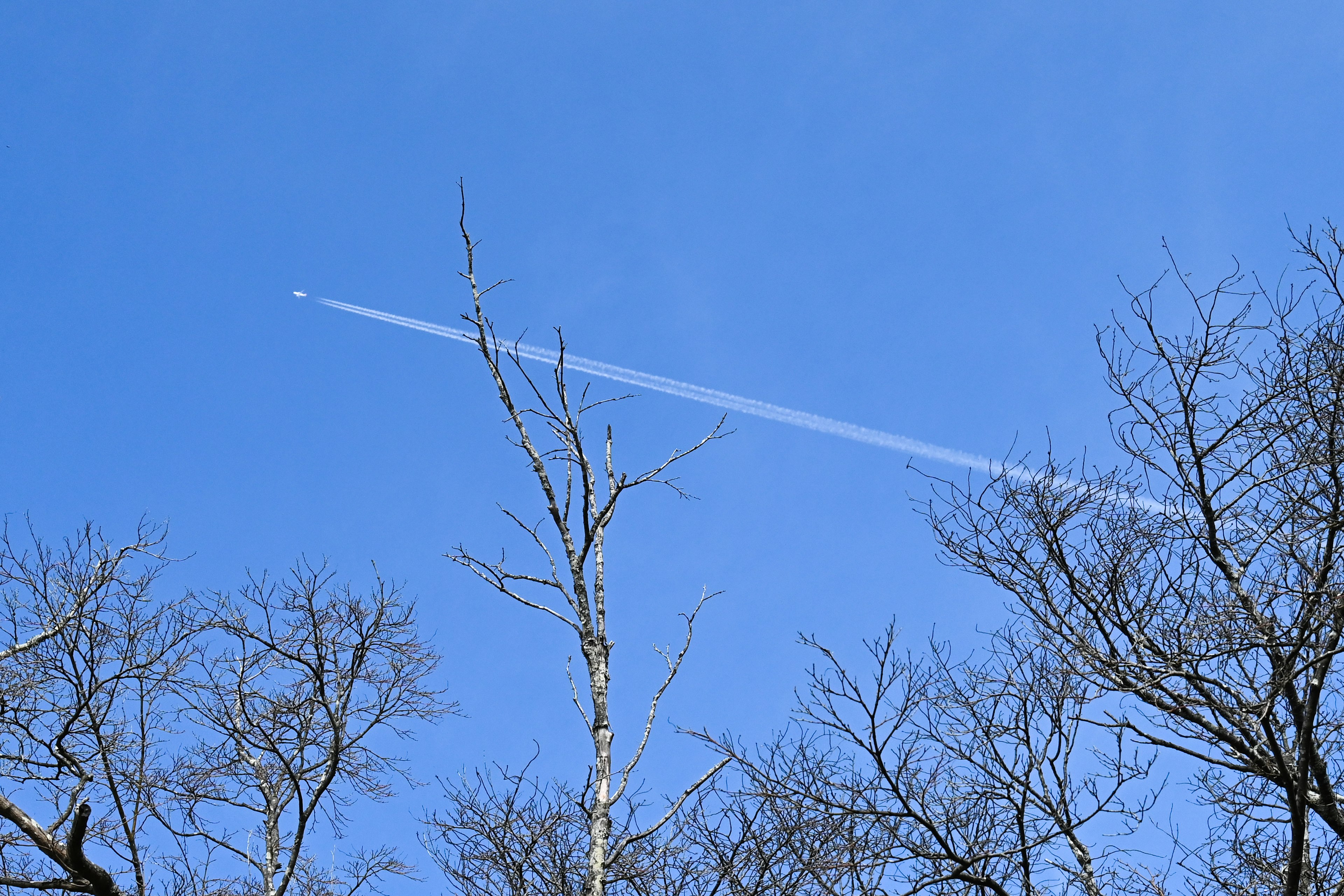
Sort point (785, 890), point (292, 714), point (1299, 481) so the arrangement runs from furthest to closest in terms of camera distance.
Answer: point (292, 714)
point (785, 890)
point (1299, 481)

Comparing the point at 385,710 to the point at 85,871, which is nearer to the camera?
the point at 85,871

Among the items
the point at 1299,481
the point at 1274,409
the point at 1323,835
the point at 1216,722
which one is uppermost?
the point at 1274,409

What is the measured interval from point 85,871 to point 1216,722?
879 centimetres

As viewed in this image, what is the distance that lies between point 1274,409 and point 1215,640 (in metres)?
1.96

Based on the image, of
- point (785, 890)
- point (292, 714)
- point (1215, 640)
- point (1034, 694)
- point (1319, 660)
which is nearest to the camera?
point (1319, 660)

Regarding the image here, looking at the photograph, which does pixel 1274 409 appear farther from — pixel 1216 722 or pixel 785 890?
pixel 785 890

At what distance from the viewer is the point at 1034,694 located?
9.62m

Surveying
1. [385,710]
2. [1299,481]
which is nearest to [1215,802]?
[1299,481]

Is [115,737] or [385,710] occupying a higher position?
[385,710]

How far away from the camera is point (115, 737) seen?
1045cm

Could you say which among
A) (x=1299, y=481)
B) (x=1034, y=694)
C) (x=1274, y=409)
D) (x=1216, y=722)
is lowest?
(x=1216, y=722)

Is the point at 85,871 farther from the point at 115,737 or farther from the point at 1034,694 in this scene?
the point at 1034,694

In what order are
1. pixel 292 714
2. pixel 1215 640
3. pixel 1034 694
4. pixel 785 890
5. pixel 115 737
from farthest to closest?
1. pixel 292 714
2. pixel 115 737
3. pixel 1034 694
4. pixel 785 890
5. pixel 1215 640

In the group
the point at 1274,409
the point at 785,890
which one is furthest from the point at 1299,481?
the point at 785,890
